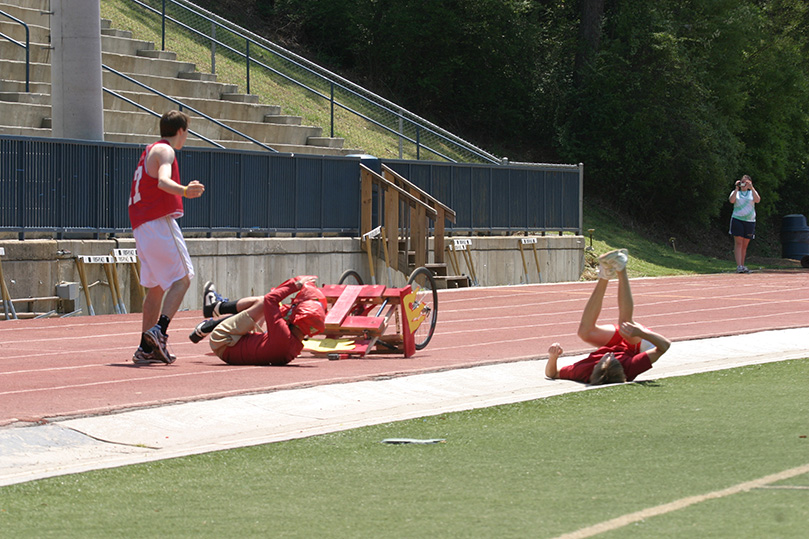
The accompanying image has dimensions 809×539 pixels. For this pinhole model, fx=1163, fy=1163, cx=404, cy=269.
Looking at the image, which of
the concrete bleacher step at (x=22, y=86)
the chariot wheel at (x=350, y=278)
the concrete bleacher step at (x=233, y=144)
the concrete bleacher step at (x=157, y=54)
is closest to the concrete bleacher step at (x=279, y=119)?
the concrete bleacher step at (x=233, y=144)

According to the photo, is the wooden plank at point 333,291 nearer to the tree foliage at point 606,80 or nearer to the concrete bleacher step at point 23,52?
the concrete bleacher step at point 23,52

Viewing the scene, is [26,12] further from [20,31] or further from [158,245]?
[158,245]

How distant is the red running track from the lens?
29.2ft

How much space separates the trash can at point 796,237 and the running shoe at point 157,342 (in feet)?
90.0

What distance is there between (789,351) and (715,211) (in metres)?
28.6

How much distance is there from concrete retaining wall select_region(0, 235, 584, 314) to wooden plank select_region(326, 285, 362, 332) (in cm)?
584

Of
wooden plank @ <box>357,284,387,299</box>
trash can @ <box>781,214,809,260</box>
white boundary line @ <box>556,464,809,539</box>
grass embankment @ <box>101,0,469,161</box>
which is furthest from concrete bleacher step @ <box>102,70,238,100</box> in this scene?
white boundary line @ <box>556,464,809,539</box>

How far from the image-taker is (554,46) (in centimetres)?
4294

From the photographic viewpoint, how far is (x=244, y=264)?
19.6 meters

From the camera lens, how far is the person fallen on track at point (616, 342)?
9656 millimetres

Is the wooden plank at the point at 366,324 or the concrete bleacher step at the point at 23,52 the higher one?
the concrete bleacher step at the point at 23,52

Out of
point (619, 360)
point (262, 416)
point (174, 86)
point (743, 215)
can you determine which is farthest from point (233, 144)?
point (262, 416)

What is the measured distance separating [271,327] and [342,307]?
4.58ft

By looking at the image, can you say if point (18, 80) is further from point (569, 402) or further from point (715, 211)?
point (715, 211)
